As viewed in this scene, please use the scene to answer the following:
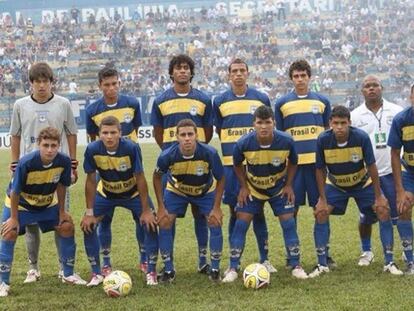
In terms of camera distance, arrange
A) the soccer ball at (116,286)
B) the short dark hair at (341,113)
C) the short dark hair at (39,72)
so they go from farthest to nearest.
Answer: the short dark hair at (39,72) → the short dark hair at (341,113) → the soccer ball at (116,286)

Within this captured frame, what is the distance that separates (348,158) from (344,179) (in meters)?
0.22

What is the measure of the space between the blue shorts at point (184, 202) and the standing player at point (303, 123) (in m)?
0.87

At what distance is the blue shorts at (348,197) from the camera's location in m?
6.77

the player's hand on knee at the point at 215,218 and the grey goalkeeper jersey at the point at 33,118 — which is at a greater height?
the grey goalkeeper jersey at the point at 33,118

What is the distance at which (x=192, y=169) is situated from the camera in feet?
21.7

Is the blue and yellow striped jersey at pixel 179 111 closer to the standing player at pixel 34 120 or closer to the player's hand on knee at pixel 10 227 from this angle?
the standing player at pixel 34 120

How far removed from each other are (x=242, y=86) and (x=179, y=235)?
9.03 ft

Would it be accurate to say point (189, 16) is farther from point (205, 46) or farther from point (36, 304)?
point (36, 304)

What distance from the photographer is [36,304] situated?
585cm

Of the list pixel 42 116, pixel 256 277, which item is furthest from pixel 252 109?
pixel 42 116

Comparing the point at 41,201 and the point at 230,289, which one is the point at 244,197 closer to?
the point at 230,289

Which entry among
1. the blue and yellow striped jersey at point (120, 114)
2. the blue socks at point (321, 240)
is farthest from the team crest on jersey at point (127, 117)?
the blue socks at point (321, 240)

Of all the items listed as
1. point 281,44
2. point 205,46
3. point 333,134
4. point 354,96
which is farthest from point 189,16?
point 333,134

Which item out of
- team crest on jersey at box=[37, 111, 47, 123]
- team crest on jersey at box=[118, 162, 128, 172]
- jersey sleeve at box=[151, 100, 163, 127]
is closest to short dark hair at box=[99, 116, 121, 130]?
team crest on jersey at box=[118, 162, 128, 172]
